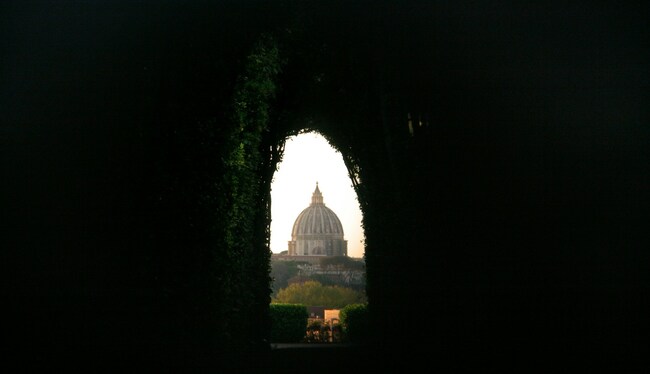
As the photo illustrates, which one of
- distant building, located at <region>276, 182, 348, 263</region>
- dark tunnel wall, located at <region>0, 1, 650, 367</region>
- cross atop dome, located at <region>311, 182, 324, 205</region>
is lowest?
dark tunnel wall, located at <region>0, 1, 650, 367</region>

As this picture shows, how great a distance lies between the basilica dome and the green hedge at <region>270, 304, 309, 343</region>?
400ft

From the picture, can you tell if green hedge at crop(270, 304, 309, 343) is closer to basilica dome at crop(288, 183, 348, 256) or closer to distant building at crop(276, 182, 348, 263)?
distant building at crop(276, 182, 348, 263)

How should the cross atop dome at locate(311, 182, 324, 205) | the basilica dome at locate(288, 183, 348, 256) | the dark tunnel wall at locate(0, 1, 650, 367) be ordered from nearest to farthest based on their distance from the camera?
the dark tunnel wall at locate(0, 1, 650, 367) < the basilica dome at locate(288, 183, 348, 256) < the cross atop dome at locate(311, 182, 324, 205)

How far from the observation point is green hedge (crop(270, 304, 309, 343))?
19891mm

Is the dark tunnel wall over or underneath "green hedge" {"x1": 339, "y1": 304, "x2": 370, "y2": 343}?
over

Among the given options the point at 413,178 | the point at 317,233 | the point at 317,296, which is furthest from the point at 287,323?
the point at 317,233

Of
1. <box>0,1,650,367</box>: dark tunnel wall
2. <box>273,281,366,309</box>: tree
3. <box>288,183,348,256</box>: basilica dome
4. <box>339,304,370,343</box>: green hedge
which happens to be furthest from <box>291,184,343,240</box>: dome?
<box>0,1,650,367</box>: dark tunnel wall

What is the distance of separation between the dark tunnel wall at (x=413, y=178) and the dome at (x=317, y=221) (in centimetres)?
13862

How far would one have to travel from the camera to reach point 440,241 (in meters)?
5.35

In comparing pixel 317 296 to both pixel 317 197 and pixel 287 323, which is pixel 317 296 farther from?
pixel 317 197

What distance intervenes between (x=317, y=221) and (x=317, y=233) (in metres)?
3.62

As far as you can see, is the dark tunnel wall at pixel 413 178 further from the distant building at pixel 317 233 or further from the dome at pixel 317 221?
the dome at pixel 317 221

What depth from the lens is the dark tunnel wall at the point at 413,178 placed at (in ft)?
13.0

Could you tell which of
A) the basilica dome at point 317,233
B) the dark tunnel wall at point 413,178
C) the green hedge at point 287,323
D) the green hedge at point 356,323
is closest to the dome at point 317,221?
the basilica dome at point 317,233
